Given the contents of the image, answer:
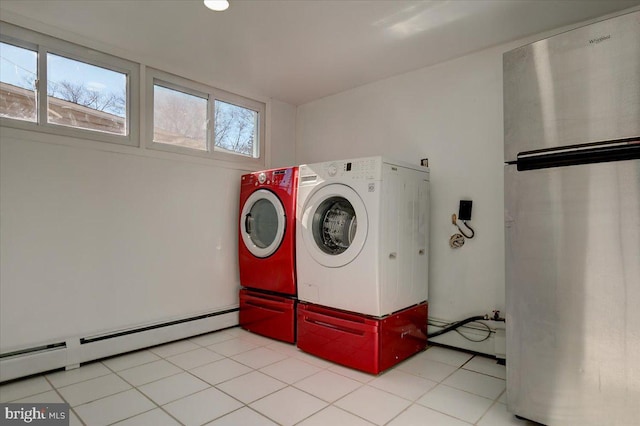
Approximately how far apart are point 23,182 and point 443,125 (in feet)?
9.40

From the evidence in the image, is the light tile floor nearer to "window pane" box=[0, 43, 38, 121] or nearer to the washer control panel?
Answer: the washer control panel

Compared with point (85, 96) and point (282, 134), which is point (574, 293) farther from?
point (85, 96)

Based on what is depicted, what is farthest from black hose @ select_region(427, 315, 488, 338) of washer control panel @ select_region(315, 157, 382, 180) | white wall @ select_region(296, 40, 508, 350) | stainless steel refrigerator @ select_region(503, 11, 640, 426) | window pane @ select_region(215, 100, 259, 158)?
window pane @ select_region(215, 100, 259, 158)

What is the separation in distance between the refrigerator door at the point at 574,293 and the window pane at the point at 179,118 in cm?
244

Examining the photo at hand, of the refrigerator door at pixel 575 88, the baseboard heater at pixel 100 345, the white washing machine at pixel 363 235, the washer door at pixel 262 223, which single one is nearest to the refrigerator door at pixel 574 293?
the refrigerator door at pixel 575 88

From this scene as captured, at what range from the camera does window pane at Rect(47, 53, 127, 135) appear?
2221mm

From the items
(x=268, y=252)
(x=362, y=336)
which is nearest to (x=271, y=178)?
(x=268, y=252)

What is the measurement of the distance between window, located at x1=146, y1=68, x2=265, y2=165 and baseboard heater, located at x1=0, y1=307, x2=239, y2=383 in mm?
1395

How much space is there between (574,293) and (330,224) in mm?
1479

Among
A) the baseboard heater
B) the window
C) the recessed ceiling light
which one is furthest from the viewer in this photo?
the window

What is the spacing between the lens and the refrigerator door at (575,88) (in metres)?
1.28

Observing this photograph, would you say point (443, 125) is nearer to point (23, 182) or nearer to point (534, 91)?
point (534, 91)

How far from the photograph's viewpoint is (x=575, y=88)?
4.53ft

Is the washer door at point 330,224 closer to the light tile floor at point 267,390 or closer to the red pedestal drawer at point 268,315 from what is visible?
the red pedestal drawer at point 268,315
